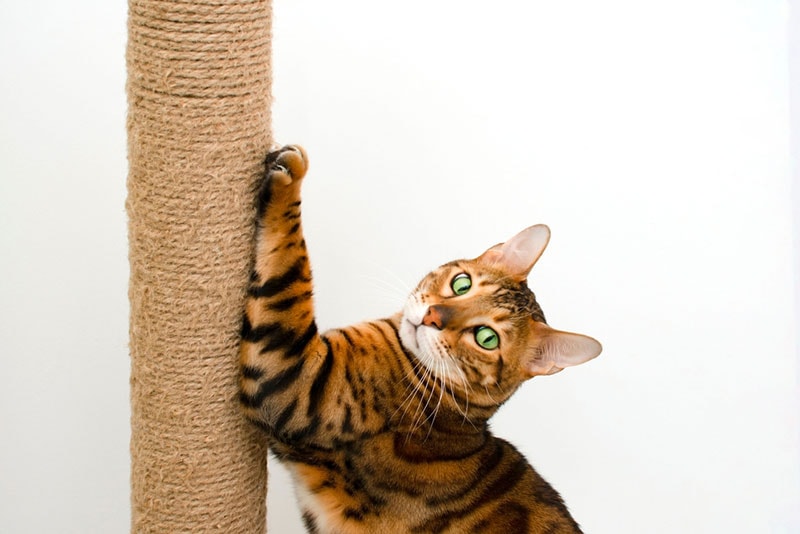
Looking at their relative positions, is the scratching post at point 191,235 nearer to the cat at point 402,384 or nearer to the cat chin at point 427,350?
the cat at point 402,384

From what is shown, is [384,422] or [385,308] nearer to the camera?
[384,422]

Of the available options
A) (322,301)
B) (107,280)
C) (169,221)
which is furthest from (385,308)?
(169,221)

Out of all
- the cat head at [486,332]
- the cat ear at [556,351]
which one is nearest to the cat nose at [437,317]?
the cat head at [486,332]

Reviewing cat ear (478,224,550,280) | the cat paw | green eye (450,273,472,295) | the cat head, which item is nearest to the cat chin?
the cat head

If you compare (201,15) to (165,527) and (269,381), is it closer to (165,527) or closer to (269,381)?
(269,381)

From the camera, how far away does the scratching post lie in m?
1.45

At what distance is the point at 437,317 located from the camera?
1591mm

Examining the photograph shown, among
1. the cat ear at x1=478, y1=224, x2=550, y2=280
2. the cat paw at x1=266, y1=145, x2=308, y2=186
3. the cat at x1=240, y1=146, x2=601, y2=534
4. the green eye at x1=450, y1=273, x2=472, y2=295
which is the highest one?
the cat paw at x1=266, y1=145, x2=308, y2=186

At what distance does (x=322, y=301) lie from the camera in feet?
8.09

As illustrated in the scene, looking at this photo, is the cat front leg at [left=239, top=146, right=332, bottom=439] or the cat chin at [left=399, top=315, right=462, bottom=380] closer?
the cat front leg at [left=239, top=146, right=332, bottom=439]

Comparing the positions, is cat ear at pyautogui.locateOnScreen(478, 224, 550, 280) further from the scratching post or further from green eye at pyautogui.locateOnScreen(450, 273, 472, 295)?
the scratching post

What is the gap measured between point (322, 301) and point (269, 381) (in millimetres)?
986

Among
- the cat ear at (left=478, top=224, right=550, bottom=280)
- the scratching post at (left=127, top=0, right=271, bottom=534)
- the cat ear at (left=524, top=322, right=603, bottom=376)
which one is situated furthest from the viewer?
the cat ear at (left=478, top=224, right=550, bottom=280)

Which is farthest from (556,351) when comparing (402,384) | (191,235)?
(191,235)
